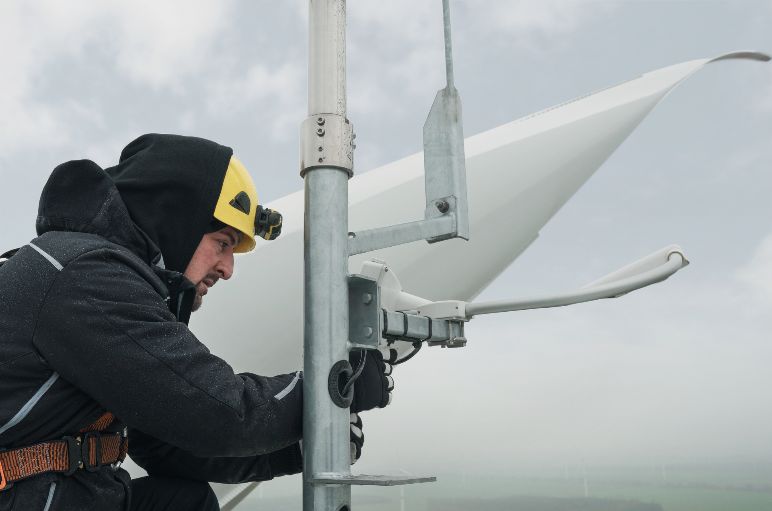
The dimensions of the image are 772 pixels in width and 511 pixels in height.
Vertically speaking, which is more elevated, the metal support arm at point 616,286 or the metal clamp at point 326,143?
the metal clamp at point 326,143

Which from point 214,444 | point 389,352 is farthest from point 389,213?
point 214,444

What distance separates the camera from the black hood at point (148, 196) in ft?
5.24

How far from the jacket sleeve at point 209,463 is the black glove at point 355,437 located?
0.33 m

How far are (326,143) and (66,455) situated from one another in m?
0.90

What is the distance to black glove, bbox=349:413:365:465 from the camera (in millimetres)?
1763

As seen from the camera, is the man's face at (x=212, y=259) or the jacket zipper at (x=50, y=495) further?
the man's face at (x=212, y=259)

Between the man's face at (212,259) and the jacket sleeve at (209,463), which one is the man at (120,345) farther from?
the jacket sleeve at (209,463)

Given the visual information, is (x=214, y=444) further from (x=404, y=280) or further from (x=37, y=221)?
(x=404, y=280)

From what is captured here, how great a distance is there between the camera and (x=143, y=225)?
→ 1.68 metres

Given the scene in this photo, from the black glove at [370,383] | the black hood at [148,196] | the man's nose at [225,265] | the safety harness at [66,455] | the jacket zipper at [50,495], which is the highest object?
the black hood at [148,196]

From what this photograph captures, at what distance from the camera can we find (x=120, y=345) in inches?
55.9

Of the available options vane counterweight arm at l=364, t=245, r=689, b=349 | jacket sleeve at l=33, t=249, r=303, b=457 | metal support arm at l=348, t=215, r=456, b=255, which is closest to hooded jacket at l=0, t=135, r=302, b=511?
jacket sleeve at l=33, t=249, r=303, b=457

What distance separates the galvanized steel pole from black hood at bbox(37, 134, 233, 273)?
264 millimetres

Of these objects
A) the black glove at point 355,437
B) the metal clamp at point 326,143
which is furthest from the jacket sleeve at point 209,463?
the metal clamp at point 326,143
